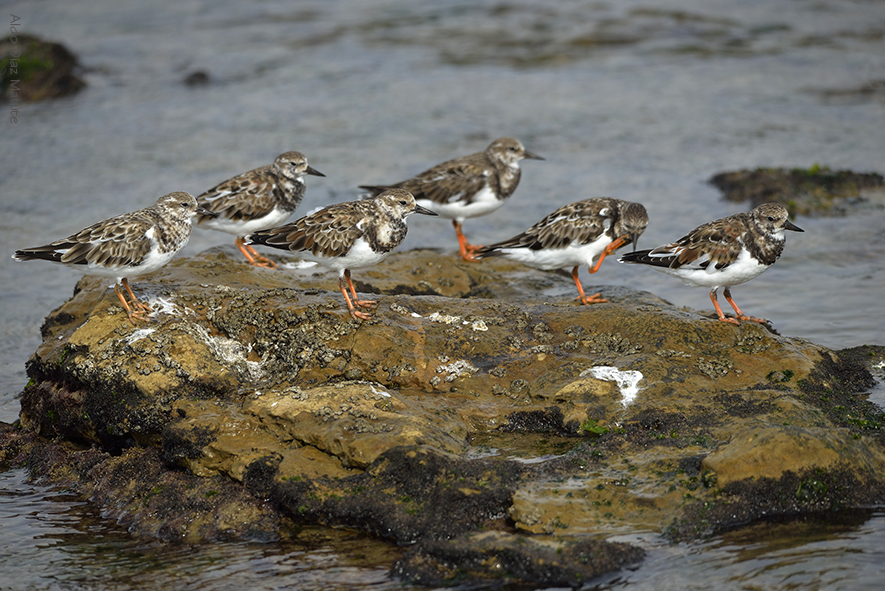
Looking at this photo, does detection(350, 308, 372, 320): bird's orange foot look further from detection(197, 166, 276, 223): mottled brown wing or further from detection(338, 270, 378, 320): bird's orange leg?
detection(197, 166, 276, 223): mottled brown wing

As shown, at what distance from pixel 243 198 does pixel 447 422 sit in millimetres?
4523

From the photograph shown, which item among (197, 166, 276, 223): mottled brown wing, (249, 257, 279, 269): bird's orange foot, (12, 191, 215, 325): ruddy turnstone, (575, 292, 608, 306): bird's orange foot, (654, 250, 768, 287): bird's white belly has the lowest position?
(575, 292, 608, 306): bird's orange foot

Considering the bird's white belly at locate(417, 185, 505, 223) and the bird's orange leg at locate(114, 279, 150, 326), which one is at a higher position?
the bird's orange leg at locate(114, 279, 150, 326)

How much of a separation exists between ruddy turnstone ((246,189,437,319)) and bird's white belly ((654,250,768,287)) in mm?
2613

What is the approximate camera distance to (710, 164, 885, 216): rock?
12734 mm

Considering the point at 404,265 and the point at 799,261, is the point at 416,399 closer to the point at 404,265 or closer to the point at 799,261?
the point at 404,265

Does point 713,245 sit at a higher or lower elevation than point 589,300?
higher

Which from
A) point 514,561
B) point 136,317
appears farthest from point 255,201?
point 514,561

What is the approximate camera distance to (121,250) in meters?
6.88

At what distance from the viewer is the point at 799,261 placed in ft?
35.7

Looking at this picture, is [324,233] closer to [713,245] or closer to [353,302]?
[353,302]

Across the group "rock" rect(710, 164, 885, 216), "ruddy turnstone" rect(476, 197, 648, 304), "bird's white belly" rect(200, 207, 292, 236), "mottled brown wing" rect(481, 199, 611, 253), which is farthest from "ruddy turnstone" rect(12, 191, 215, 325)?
"rock" rect(710, 164, 885, 216)

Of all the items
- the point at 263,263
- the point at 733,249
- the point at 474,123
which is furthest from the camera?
the point at 474,123

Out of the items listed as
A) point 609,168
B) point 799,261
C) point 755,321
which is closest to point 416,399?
point 755,321
